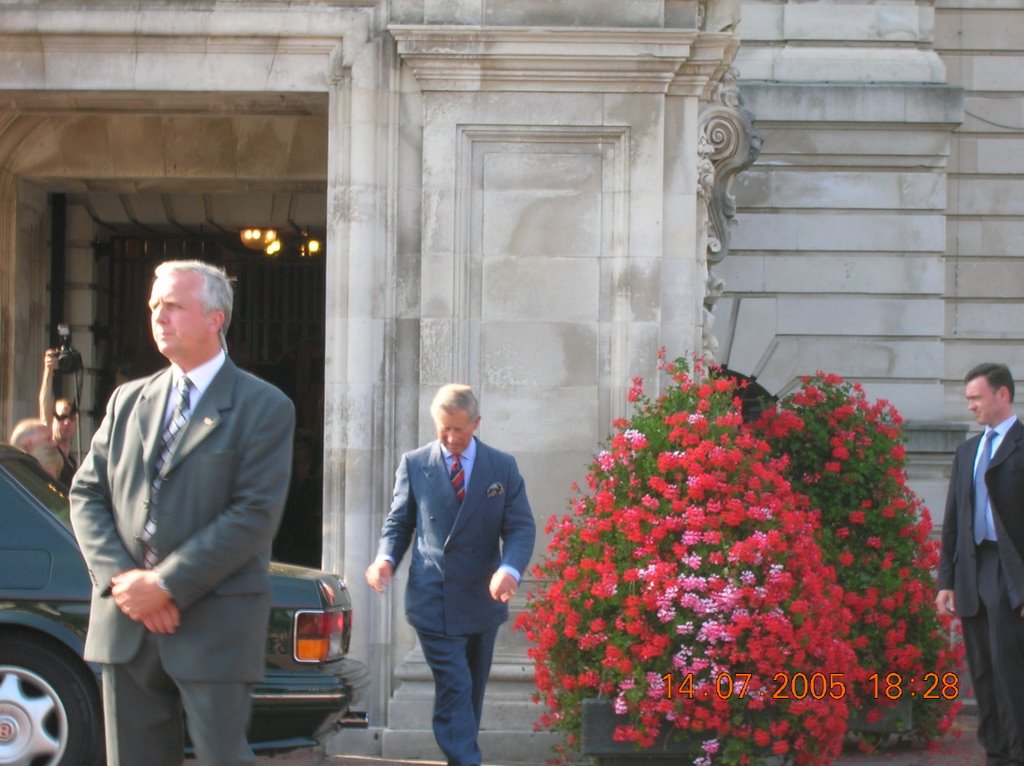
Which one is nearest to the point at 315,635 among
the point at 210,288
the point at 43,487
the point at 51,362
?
the point at 43,487

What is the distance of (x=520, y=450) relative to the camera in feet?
29.4

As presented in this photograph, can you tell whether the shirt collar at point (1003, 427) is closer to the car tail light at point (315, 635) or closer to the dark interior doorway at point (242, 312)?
the car tail light at point (315, 635)

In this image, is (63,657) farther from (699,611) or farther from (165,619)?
(699,611)

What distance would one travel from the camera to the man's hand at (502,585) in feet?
22.2

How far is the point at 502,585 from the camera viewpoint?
22.2 feet

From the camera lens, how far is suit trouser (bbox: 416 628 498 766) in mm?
7039

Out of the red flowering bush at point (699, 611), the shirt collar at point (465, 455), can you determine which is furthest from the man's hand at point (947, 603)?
the shirt collar at point (465, 455)

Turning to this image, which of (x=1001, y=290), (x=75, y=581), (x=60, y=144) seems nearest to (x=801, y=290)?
(x=1001, y=290)

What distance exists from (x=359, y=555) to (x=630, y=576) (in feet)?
7.25

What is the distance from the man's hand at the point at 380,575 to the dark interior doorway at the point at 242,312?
6.32 m

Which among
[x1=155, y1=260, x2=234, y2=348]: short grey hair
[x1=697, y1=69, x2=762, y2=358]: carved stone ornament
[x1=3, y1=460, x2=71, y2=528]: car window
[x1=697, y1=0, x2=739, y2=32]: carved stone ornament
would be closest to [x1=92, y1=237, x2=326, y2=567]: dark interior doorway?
[x1=697, y1=69, x2=762, y2=358]: carved stone ornament

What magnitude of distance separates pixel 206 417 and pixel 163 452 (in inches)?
6.2

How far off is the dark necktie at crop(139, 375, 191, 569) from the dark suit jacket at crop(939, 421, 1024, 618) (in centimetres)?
433

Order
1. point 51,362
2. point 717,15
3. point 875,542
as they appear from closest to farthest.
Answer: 1. point 875,542
2. point 717,15
3. point 51,362
